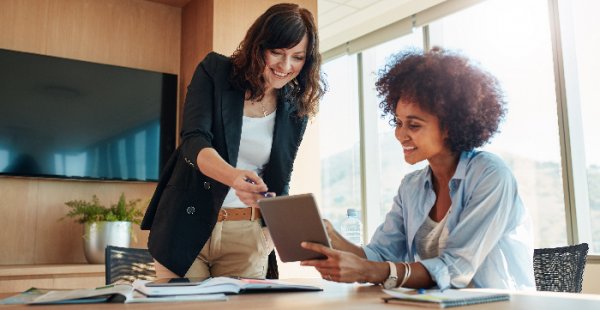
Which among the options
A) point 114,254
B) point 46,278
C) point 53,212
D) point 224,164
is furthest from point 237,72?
point 53,212

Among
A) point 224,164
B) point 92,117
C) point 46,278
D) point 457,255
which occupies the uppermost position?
point 92,117

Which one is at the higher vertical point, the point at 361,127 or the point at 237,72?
the point at 361,127

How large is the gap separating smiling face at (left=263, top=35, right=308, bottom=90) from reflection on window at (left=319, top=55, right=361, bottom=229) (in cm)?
329

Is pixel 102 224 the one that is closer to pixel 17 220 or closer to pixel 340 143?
pixel 17 220

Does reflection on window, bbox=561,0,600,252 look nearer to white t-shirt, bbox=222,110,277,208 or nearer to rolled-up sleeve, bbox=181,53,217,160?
white t-shirt, bbox=222,110,277,208

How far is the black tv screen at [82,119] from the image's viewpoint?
3.23 metres

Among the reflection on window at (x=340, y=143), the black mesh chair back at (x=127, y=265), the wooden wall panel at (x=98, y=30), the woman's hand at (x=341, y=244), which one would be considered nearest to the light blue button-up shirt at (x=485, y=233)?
the woman's hand at (x=341, y=244)

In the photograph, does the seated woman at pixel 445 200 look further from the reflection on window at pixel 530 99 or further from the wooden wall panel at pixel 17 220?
the wooden wall panel at pixel 17 220

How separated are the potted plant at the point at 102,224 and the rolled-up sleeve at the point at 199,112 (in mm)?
1850

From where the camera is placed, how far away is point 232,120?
62.3 inches

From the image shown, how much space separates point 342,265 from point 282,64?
664mm

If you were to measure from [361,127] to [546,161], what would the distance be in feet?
5.63

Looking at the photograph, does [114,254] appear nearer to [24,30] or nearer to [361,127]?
[24,30]

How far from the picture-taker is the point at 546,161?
3.59 meters
